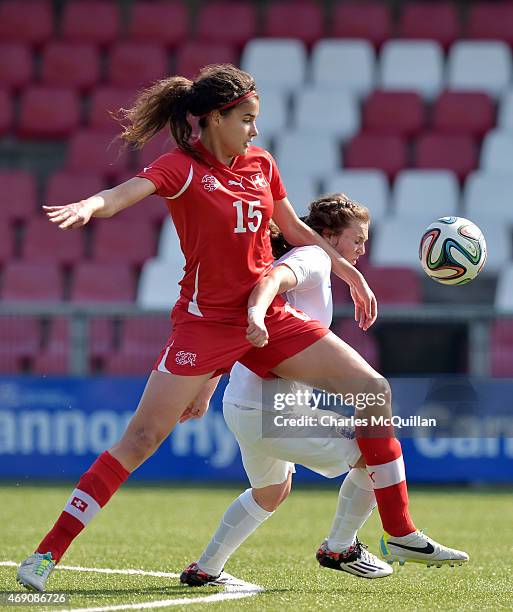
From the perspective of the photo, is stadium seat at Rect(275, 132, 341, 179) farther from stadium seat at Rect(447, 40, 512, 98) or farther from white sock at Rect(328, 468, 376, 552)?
white sock at Rect(328, 468, 376, 552)

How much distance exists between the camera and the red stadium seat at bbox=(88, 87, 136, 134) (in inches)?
574

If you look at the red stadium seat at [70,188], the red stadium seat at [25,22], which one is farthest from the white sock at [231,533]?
the red stadium seat at [25,22]

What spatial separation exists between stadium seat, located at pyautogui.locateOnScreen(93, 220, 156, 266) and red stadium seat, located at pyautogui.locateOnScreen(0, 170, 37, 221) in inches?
40.4

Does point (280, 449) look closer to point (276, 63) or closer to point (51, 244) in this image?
point (51, 244)

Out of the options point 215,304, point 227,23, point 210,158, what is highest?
point 227,23

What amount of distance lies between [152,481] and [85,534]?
11.3ft

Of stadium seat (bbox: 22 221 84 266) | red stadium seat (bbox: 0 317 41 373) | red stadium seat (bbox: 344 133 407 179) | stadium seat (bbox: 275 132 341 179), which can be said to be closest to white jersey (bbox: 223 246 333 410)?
red stadium seat (bbox: 0 317 41 373)

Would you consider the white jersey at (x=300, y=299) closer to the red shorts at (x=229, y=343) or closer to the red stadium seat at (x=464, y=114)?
the red shorts at (x=229, y=343)

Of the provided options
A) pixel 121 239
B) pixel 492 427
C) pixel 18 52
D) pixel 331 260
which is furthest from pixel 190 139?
pixel 18 52

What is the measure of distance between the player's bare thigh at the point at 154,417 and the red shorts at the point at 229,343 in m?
0.05

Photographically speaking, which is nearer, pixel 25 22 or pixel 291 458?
pixel 291 458

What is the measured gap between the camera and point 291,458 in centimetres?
501

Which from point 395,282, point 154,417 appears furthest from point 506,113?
point 154,417

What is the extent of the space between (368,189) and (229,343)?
8567mm
